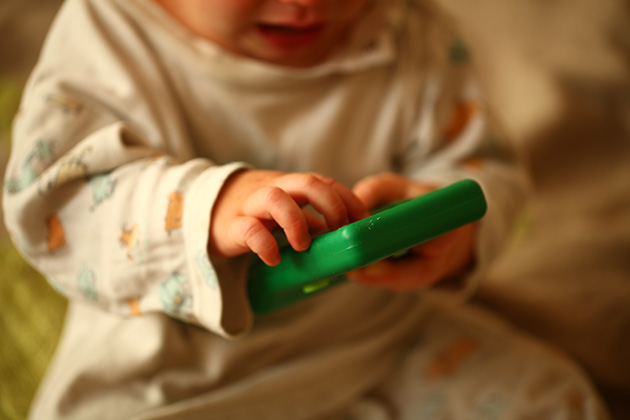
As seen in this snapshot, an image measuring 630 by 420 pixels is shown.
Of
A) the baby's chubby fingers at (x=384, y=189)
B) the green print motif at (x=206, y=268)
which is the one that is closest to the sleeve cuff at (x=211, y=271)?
the green print motif at (x=206, y=268)

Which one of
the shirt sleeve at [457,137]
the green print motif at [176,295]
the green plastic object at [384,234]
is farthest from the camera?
the shirt sleeve at [457,137]

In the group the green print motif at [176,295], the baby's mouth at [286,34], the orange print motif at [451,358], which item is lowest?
the orange print motif at [451,358]

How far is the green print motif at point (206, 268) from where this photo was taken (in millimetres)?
367

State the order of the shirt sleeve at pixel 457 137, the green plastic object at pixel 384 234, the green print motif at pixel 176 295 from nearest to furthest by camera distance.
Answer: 1. the green plastic object at pixel 384 234
2. the green print motif at pixel 176 295
3. the shirt sleeve at pixel 457 137

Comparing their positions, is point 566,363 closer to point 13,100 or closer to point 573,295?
point 573,295

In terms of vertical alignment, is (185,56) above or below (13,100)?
above

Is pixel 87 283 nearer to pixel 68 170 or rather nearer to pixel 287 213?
pixel 68 170

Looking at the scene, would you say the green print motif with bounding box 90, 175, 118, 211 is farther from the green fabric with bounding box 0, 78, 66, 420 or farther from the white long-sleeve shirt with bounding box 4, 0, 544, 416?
the green fabric with bounding box 0, 78, 66, 420

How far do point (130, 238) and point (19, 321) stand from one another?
1.01ft

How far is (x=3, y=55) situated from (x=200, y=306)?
451 millimetres

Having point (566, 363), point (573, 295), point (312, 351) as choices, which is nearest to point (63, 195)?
point (312, 351)

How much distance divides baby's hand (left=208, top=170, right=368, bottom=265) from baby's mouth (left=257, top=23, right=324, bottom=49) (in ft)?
0.47

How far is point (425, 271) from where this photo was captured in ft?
1.51

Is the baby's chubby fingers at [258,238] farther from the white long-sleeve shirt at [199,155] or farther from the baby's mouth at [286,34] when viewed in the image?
the baby's mouth at [286,34]
